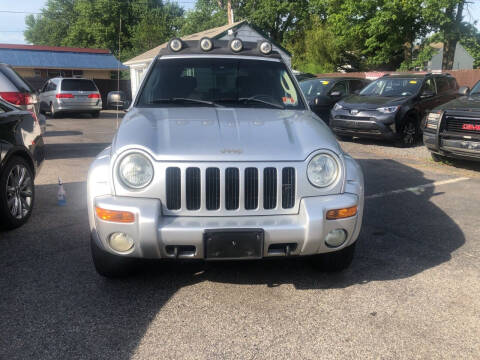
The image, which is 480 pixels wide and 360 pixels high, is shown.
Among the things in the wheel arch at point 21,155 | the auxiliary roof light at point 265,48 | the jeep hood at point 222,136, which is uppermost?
the auxiliary roof light at point 265,48

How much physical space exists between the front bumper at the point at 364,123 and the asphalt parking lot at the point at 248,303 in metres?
6.05

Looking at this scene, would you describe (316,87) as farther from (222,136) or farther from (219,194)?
(219,194)

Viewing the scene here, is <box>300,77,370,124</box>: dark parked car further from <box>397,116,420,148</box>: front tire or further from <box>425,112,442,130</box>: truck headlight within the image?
<box>425,112,442,130</box>: truck headlight

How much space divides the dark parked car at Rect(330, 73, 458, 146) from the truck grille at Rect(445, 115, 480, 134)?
8.21ft

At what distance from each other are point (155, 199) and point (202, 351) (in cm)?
99

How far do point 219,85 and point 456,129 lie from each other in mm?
5504

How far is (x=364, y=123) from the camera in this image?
36.3 ft

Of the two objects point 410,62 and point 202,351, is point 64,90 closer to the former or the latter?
point 202,351

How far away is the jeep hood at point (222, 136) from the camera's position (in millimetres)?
3062

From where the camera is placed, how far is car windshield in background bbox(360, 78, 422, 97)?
11573 mm

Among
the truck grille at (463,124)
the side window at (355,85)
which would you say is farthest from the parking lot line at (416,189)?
the side window at (355,85)

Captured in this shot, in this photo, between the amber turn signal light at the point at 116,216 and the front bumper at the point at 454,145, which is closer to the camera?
the amber turn signal light at the point at 116,216

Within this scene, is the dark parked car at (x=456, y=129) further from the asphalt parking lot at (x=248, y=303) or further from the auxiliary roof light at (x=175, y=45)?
the auxiliary roof light at (x=175, y=45)

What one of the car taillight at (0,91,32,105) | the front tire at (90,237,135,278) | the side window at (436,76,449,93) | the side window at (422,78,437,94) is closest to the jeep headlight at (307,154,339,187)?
the front tire at (90,237,135,278)
